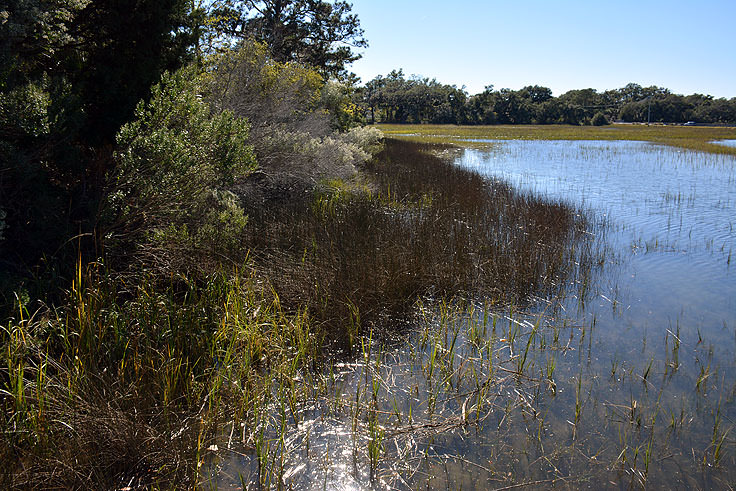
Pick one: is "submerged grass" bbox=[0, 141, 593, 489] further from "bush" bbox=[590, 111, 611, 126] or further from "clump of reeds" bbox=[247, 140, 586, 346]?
"bush" bbox=[590, 111, 611, 126]

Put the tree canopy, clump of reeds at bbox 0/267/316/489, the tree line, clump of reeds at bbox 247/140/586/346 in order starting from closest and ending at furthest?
1. clump of reeds at bbox 0/267/316/489
2. the tree line
3. clump of reeds at bbox 247/140/586/346
4. the tree canopy

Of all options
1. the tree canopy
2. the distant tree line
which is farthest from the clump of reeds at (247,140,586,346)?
the distant tree line

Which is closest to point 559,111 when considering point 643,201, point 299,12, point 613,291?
point 299,12

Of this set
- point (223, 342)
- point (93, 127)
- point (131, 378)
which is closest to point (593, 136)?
point (93, 127)

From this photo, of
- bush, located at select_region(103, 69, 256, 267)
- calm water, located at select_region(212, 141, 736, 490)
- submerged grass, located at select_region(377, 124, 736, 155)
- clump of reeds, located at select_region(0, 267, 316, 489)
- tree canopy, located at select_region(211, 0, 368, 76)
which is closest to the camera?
clump of reeds, located at select_region(0, 267, 316, 489)

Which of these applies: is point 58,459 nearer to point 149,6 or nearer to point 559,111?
point 149,6

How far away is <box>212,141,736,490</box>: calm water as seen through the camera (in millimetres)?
3031

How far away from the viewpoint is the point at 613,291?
21.0 ft

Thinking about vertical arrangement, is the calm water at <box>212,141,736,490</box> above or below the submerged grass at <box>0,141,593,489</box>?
below

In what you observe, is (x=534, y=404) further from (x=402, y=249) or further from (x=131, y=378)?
(x=402, y=249)

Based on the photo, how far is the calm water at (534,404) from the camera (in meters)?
3.03

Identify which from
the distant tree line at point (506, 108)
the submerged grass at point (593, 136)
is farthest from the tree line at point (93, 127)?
the distant tree line at point (506, 108)

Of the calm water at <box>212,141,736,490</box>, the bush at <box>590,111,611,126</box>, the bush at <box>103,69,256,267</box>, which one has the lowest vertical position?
the calm water at <box>212,141,736,490</box>

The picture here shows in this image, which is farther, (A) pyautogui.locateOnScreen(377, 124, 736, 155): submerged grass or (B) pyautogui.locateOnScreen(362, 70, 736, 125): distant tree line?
(B) pyautogui.locateOnScreen(362, 70, 736, 125): distant tree line
